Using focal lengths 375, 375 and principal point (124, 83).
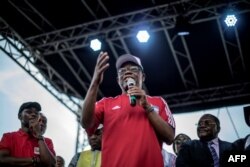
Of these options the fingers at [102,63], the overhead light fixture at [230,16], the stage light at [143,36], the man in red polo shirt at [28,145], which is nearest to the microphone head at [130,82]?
the fingers at [102,63]

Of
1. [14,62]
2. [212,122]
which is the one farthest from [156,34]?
[212,122]

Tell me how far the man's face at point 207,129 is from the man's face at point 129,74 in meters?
2.07

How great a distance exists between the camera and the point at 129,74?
2652mm

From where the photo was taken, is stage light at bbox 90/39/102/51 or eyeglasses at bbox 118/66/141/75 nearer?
eyeglasses at bbox 118/66/141/75

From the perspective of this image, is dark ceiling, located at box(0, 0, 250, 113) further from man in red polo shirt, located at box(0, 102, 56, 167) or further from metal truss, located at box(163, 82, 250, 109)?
man in red polo shirt, located at box(0, 102, 56, 167)

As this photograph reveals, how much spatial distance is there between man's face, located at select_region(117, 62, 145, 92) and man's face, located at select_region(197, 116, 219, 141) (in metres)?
2.07

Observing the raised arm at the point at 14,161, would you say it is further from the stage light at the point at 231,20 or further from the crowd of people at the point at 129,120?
the stage light at the point at 231,20

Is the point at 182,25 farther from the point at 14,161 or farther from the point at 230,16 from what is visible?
the point at 14,161

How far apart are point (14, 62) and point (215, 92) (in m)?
5.72

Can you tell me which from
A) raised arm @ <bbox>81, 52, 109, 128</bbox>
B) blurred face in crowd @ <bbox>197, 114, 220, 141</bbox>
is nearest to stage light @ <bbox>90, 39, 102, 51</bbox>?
blurred face in crowd @ <bbox>197, 114, 220, 141</bbox>

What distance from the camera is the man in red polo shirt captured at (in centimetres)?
345

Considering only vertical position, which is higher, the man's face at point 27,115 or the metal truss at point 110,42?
the metal truss at point 110,42

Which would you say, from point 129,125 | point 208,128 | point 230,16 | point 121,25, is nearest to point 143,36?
point 121,25

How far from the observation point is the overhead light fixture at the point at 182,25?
8352mm
